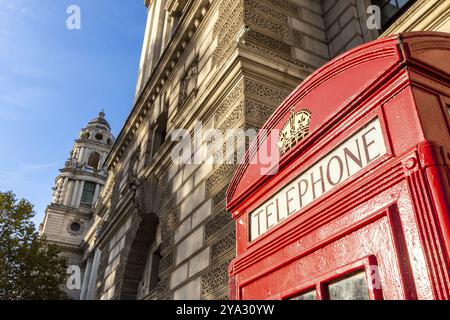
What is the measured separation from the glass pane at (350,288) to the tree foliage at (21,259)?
67.3 ft

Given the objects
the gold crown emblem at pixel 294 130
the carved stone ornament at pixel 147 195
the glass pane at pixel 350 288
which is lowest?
the glass pane at pixel 350 288

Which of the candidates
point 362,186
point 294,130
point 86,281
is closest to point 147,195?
point 294,130

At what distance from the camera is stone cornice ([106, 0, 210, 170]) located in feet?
31.3

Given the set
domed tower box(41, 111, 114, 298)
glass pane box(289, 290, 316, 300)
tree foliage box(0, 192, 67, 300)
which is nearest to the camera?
glass pane box(289, 290, 316, 300)

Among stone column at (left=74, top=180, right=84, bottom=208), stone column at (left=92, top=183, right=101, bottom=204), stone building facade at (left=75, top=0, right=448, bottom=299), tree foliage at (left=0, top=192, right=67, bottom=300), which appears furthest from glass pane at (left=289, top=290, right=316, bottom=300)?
stone column at (left=92, top=183, right=101, bottom=204)

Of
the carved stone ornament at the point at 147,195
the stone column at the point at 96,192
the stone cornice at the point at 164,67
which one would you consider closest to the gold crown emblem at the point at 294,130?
the carved stone ornament at the point at 147,195

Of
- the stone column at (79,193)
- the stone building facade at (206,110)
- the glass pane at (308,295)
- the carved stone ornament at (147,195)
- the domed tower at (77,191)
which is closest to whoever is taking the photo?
the glass pane at (308,295)

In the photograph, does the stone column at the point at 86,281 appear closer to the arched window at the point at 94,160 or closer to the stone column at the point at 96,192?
the stone column at the point at 96,192

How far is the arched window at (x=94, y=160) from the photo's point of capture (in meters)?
56.8

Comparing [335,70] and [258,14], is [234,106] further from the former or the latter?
[335,70]

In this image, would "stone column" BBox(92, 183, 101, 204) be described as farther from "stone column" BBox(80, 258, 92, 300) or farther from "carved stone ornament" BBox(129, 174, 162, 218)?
"carved stone ornament" BBox(129, 174, 162, 218)

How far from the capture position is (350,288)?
1584 millimetres

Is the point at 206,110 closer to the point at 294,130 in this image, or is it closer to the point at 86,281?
the point at 294,130

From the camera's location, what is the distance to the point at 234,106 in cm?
642
